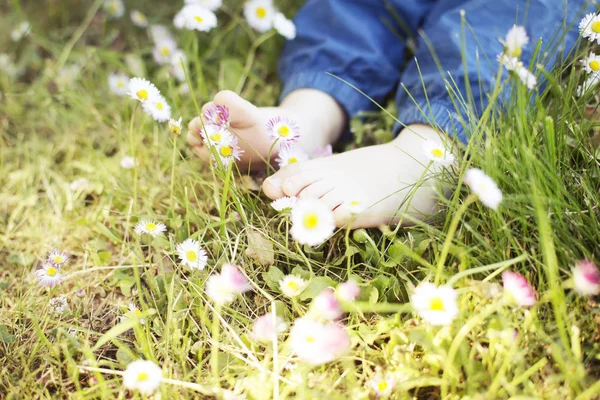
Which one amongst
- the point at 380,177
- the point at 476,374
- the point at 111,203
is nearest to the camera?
the point at 476,374

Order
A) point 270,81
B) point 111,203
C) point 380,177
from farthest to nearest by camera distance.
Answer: point 270,81, point 111,203, point 380,177

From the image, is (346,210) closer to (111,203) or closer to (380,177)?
(380,177)

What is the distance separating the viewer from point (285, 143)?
0.88 metres

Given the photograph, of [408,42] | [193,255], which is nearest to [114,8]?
[408,42]

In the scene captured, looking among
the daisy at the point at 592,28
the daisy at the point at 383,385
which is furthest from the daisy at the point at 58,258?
the daisy at the point at 592,28

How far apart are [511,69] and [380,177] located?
276mm

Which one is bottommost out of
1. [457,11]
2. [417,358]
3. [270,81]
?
[417,358]

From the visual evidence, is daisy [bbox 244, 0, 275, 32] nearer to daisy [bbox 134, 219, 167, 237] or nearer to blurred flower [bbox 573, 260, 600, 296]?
daisy [bbox 134, 219, 167, 237]

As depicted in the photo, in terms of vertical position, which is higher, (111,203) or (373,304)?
(373,304)

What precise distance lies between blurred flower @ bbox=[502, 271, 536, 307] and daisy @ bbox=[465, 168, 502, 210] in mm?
94

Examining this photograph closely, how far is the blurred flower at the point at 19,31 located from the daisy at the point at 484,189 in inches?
48.7

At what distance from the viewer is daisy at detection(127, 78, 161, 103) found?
797mm

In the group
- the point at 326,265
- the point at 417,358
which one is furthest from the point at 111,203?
the point at 417,358

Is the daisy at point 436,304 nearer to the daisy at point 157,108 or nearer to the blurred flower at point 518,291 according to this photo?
the blurred flower at point 518,291
